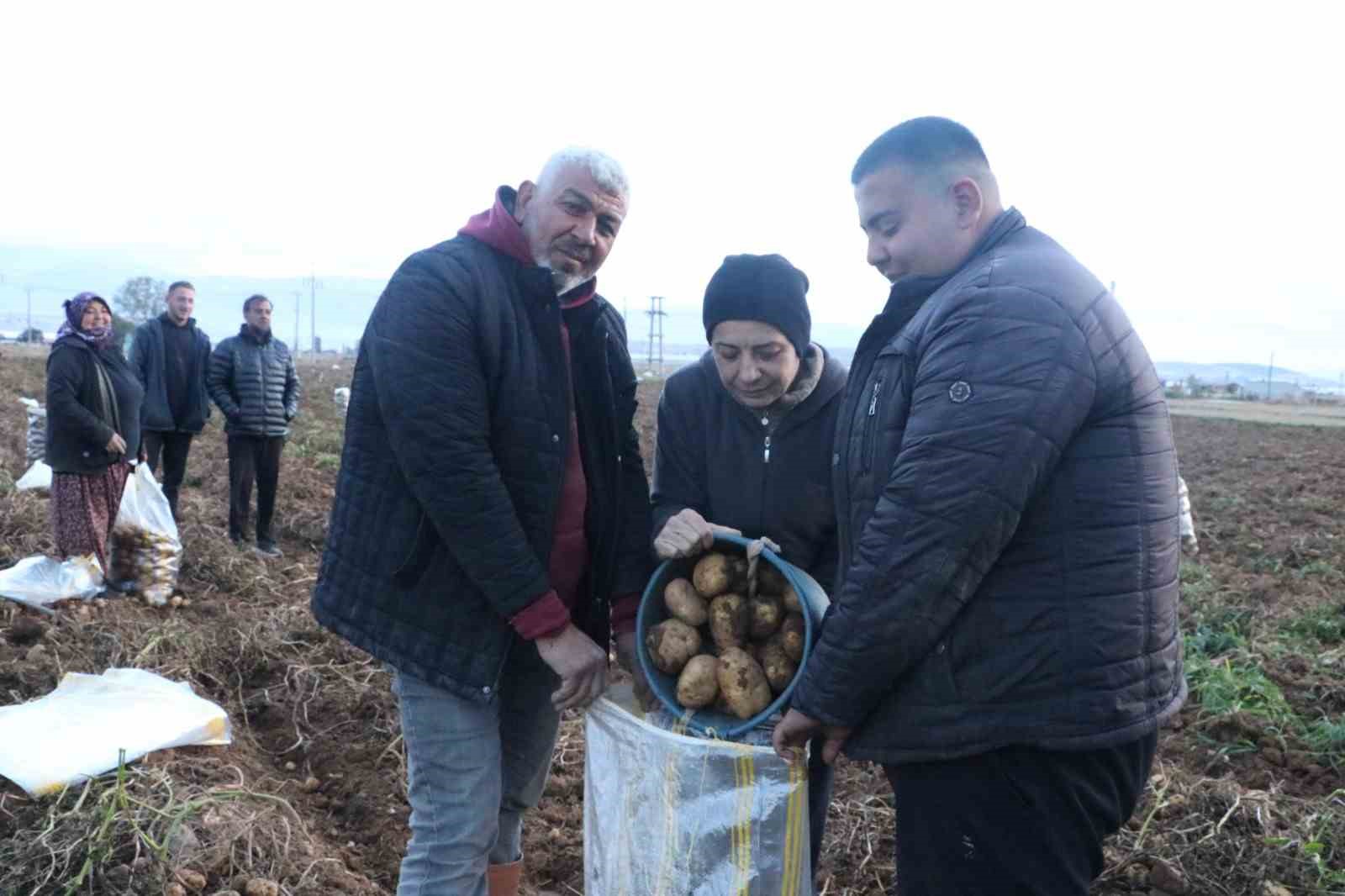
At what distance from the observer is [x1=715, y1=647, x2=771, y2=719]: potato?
6.67ft

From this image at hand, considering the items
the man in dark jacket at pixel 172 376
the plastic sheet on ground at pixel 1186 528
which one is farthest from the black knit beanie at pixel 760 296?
the man in dark jacket at pixel 172 376

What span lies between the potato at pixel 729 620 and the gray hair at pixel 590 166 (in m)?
0.89

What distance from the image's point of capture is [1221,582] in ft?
21.8

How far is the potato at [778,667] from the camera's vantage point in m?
2.07

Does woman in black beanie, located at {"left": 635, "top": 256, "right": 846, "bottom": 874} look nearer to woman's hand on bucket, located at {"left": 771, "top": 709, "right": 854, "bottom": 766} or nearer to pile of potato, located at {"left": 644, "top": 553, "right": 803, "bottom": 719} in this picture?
pile of potato, located at {"left": 644, "top": 553, "right": 803, "bottom": 719}

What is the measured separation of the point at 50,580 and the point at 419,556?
3.97m

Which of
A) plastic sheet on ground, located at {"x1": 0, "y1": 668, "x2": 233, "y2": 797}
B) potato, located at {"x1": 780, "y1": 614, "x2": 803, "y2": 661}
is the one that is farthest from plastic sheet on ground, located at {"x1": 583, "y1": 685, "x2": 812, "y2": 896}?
plastic sheet on ground, located at {"x1": 0, "y1": 668, "x2": 233, "y2": 797}

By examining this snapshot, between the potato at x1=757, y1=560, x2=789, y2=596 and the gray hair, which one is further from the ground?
the gray hair

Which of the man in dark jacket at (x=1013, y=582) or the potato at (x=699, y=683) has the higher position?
the man in dark jacket at (x=1013, y=582)

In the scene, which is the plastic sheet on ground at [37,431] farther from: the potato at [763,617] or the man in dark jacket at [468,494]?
the potato at [763,617]

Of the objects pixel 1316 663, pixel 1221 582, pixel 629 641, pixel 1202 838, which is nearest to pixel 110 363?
pixel 629 641

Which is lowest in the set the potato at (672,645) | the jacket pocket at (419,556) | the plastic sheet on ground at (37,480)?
the plastic sheet on ground at (37,480)

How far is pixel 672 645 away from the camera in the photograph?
6.95 ft

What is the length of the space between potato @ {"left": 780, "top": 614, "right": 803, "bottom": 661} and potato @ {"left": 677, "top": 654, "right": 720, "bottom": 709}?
149 mm
